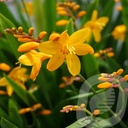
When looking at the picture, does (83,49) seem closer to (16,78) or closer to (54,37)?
(54,37)

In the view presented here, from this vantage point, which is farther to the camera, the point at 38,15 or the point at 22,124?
the point at 38,15

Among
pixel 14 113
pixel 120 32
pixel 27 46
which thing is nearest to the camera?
pixel 27 46

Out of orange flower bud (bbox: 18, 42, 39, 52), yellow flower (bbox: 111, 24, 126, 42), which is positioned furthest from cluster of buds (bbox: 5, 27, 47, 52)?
yellow flower (bbox: 111, 24, 126, 42)

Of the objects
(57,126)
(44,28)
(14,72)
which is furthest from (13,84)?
(44,28)

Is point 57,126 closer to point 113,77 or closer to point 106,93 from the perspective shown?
point 106,93

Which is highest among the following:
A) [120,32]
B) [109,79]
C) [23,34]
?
[23,34]

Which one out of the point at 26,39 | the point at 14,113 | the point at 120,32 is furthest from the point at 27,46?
the point at 120,32

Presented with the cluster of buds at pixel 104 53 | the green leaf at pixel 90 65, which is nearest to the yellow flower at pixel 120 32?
the cluster of buds at pixel 104 53
